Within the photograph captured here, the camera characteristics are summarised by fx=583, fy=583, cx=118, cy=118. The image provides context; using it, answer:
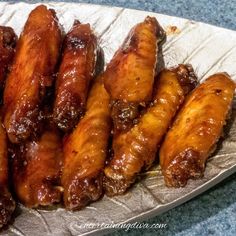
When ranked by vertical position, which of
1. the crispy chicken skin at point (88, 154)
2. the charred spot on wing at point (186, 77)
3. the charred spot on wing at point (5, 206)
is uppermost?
the charred spot on wing at point (186, 77)

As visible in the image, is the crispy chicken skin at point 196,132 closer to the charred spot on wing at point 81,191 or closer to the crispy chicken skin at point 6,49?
the charred spot on wing at point 81,191

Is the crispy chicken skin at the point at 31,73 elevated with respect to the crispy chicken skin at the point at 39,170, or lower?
elevated

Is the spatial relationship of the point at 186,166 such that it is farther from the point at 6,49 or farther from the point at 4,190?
the point at 6,49

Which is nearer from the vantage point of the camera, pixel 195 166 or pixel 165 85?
pixel 195 166

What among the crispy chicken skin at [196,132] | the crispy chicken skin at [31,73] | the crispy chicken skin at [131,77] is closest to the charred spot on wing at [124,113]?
the crispy chicken skin at [131,77]

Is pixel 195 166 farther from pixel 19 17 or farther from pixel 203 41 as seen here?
pixel 19 17

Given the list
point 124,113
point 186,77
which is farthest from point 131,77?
point 186,77

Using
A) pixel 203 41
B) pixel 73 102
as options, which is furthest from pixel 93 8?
pixel 73 102
